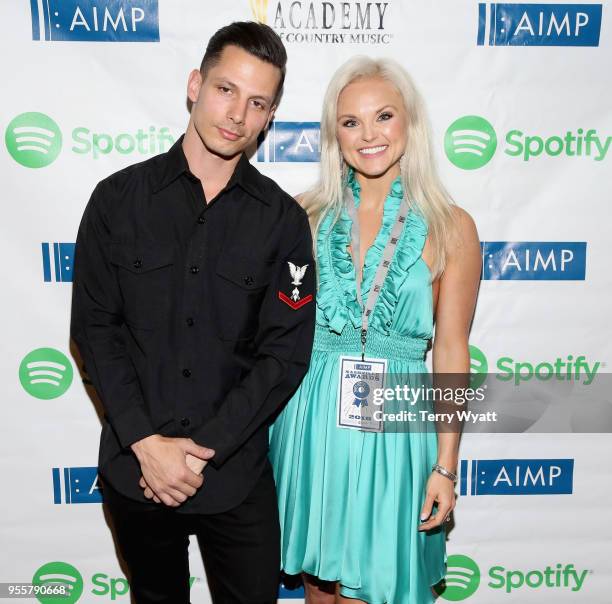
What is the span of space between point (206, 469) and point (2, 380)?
1180mm

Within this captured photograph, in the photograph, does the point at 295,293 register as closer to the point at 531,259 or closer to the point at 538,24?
the point at 531,259

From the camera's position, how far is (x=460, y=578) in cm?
275

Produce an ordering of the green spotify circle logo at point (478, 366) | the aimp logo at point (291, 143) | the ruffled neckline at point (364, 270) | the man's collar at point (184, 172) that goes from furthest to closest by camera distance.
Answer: the green spotify circle logo at point (478, 366) < the aimp logo at point (291, 143) < the ruffled neckline at point (364, 270) < the man's collar at point (184, 172)

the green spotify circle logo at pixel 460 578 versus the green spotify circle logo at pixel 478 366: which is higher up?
the green spotify circle logo at pixel 478 366

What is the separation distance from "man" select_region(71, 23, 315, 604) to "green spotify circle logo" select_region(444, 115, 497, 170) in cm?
90

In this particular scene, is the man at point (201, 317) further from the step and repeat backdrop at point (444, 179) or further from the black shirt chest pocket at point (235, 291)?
the step and repeat backdrop at point (444, 179)

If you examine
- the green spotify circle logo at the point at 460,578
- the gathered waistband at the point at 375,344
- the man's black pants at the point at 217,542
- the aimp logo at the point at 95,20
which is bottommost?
the green spotify circle logo at the point at 460,578

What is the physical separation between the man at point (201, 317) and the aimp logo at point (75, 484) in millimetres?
822

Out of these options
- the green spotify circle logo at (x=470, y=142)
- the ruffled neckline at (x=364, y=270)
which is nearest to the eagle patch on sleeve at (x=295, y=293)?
the ruffled neckline at (x=364, y=270)

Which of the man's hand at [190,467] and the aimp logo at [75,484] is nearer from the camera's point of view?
the man's hand at [190,467]

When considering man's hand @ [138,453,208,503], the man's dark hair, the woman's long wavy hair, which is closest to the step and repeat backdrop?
the woman's long wavy hair

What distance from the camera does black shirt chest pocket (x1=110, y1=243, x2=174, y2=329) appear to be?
1724mm

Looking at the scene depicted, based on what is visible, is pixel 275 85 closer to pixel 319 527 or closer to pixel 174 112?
pixel 174 112

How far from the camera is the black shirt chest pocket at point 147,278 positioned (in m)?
1.72
